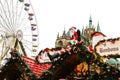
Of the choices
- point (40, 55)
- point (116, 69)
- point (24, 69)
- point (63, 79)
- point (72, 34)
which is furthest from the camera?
point (40, 55)

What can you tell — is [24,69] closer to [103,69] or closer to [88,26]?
[103,69]

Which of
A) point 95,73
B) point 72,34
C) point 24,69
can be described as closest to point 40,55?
point 72,34

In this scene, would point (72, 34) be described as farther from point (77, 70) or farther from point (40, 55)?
point (40, 55)

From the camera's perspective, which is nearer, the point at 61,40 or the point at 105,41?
the point at 105,41

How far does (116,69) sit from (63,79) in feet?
4.43

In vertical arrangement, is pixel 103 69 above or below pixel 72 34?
below

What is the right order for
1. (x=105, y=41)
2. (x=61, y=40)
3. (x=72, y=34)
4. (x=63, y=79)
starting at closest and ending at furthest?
(x=63, y=79), (x=72, y=34), (x=105, y=41), (x=61, y=40)

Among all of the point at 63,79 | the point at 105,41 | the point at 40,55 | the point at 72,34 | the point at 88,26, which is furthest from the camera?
the point at 88,26

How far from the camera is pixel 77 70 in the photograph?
30.6ft

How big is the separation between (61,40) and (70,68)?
83.0 meters

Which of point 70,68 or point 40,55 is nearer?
point 70,68

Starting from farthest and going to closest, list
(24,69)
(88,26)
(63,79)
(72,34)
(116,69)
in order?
(88,26), (72,34), (24,69), (63,79), (116,69)

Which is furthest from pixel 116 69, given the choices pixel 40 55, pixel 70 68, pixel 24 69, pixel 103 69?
pixel 40 55

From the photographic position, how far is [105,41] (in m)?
12.8
